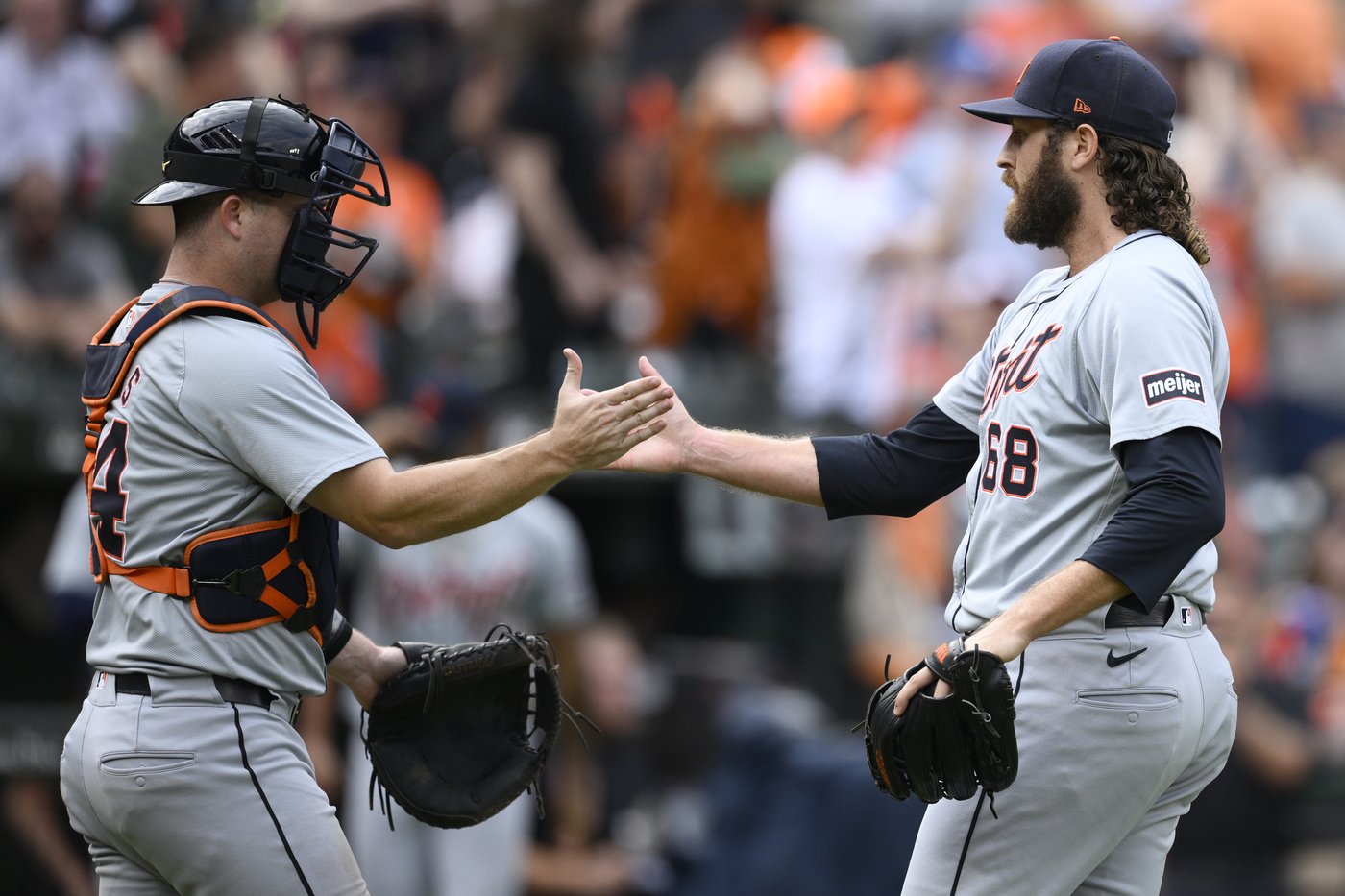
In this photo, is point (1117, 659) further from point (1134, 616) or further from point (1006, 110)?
point (1006, 110)

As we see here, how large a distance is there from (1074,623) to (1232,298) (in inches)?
207

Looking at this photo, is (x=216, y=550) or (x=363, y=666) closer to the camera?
(x=216, y=550)

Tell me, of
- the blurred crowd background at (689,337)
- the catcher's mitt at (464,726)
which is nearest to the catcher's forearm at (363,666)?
the catcher's mitt at (464,726)

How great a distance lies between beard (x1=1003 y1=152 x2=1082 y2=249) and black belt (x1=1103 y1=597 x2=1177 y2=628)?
81 centimetres

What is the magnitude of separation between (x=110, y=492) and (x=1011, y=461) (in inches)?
72.5

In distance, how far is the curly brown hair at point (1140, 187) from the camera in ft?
12.9

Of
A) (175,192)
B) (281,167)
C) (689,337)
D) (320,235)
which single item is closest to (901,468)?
(320,235)

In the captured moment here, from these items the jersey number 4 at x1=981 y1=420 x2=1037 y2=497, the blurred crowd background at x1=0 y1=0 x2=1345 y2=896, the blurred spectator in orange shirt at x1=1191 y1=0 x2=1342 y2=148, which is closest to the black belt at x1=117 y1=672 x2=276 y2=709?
the jersey number 4 at x1=981 y1=420 x2=1037 y2=497

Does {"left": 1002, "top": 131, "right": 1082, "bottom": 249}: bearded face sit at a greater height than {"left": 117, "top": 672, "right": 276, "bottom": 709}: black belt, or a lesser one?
greater

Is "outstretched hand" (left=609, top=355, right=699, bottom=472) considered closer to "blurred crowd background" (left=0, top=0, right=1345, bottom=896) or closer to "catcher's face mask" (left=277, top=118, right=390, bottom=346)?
"catcher's face mask" (left=277, top=118, right=390, bottom=346)

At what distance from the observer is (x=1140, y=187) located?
3.92 metres

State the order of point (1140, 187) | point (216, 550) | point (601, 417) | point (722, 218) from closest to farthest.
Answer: point (216, 550) < point (601, 417) < point (1140, 187) < point (722, 218)

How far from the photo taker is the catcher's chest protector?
145 inches

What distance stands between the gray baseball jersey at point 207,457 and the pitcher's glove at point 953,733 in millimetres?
1179
